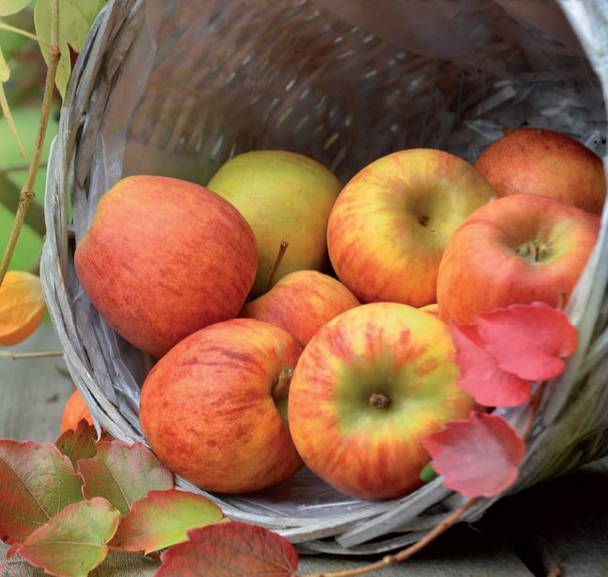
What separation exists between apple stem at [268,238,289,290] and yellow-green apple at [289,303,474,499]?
19 centimetres

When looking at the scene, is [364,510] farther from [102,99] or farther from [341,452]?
[102,99]

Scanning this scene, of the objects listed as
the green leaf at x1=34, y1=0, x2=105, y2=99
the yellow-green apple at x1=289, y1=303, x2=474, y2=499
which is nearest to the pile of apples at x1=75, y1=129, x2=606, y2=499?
the yellow-green apple at x1=289, y1=303, x2=474, y2=499

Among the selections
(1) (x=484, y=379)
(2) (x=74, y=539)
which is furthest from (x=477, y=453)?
(2) (x=74, y=539)

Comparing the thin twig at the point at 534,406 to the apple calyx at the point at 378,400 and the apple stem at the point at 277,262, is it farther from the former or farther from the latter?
the apple stem at the point at 277,262

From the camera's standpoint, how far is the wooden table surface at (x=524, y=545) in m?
0.53

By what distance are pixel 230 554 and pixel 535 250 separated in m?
0.25

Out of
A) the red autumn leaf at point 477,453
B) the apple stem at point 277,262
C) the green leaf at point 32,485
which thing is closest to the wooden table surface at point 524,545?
the green leaf at point 32,485

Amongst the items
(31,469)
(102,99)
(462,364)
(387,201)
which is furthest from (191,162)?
(462,364)

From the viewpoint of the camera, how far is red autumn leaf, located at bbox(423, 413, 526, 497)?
1.34ft

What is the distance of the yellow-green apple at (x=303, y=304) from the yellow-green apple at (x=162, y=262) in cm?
2

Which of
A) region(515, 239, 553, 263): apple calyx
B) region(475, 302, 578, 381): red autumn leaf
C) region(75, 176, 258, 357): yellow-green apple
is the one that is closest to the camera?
region(475, 302, 578, 381): red autumn leaf

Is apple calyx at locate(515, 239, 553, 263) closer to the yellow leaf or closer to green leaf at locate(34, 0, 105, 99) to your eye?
green leaf at locate(34, 0, 105, 99)

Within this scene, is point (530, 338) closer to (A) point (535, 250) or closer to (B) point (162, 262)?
(A) point (535, 250)

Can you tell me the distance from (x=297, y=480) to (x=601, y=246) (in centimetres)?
33
